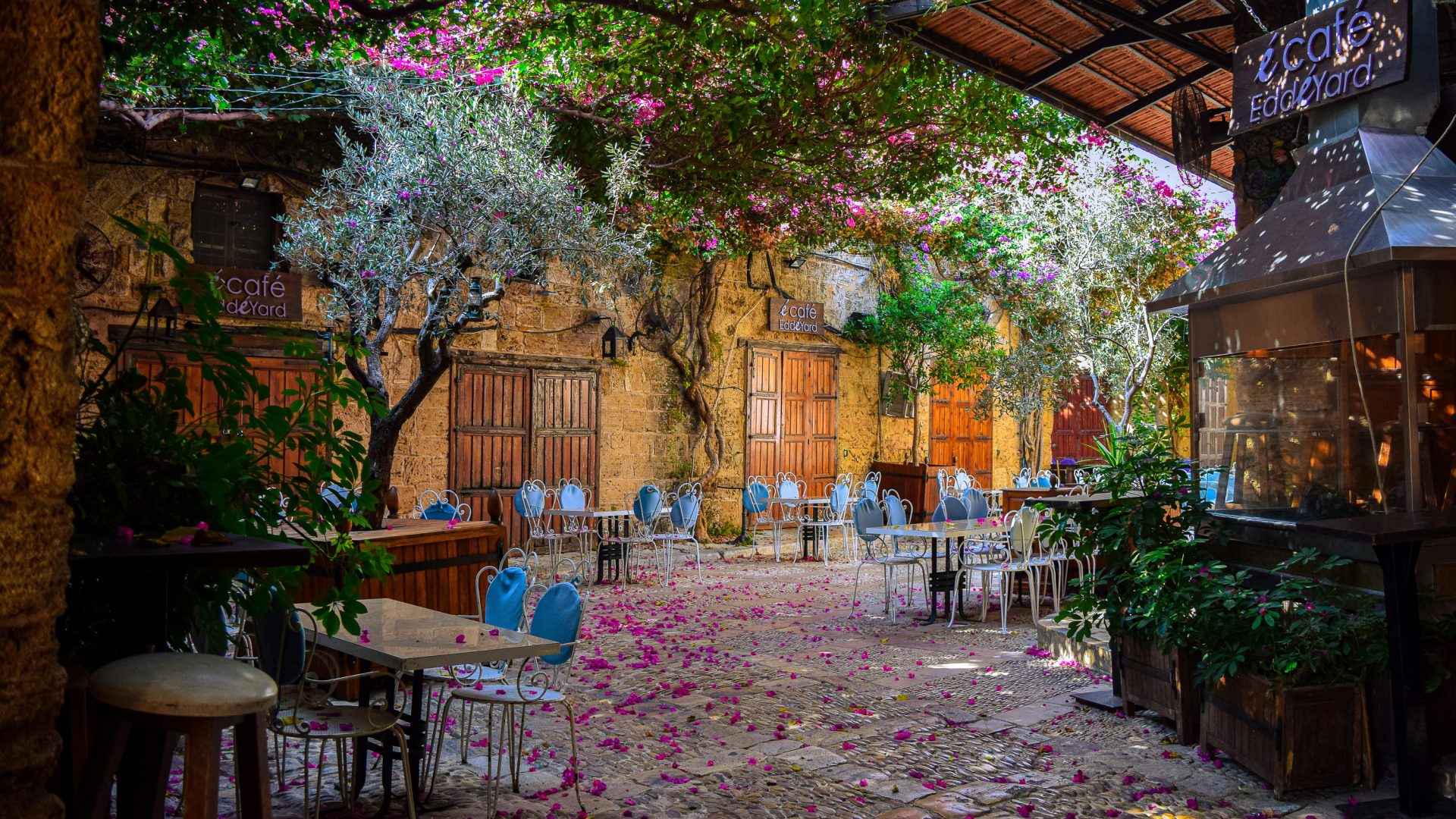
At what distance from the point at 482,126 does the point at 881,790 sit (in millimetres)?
5456

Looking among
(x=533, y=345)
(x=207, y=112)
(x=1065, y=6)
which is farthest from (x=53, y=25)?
(x=533, y=345)

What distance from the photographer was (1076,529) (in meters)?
5.29

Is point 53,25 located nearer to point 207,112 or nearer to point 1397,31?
point 1397,31

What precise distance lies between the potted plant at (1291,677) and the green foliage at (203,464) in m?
3.13

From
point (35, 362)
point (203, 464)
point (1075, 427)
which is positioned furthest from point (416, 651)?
point (1075, 427)

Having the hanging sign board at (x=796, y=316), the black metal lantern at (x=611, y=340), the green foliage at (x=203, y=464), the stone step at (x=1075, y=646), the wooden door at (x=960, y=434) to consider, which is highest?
the hanging sign board at (x=796, y=316)

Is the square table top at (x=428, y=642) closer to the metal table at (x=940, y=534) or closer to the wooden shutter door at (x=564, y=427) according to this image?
the metal table at (x=940, y=534)

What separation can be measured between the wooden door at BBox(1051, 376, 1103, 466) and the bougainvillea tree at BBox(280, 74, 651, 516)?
1033cm

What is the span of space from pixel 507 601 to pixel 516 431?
664 centimetres

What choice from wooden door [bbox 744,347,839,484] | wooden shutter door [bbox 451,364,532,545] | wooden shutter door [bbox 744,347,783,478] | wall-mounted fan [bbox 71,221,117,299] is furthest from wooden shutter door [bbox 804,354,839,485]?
wall-mounted fan [bbox 71,221,117,299]

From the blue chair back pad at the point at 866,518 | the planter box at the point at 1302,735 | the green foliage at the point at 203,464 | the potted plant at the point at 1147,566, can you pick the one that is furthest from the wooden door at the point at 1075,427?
the green foliage at the point at 203,464

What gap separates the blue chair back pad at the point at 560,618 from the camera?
387 cm

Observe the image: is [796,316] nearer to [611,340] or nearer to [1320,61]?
[611,340]

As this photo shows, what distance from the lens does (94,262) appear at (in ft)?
25.8
